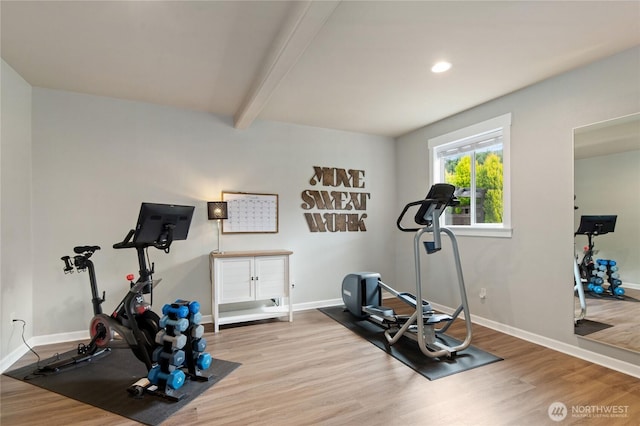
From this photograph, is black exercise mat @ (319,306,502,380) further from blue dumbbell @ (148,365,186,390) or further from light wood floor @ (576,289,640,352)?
blue dumbbell @ (148,365,186,390)

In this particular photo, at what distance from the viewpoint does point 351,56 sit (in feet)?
8.43

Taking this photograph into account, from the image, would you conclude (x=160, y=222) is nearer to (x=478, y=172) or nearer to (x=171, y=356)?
(x=171, y=356)

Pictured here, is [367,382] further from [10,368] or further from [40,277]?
[40,277]

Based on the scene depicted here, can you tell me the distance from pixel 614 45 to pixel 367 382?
338 centimetres

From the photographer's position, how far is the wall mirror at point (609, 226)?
8.16 feet

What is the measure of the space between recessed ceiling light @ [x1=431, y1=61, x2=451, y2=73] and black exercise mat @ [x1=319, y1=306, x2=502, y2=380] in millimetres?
2668

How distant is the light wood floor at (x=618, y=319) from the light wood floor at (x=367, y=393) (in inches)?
10.1

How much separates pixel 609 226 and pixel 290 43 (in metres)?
3.09

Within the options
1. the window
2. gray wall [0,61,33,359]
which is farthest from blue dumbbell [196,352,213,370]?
the window

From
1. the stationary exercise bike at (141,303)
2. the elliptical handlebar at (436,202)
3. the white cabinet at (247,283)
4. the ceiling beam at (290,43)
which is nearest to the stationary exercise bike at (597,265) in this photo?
the elliptical handlebar at (436,202)

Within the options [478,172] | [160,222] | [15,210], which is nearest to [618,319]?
[478,172]

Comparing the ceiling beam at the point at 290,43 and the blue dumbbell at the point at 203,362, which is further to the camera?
the blue dumbbell at the point at 203,362

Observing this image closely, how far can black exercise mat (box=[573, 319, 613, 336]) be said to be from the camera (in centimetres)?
266

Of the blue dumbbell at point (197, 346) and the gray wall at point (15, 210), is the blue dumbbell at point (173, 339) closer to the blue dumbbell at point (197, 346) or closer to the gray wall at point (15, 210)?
the blue dumbbell at point (197, 346)
